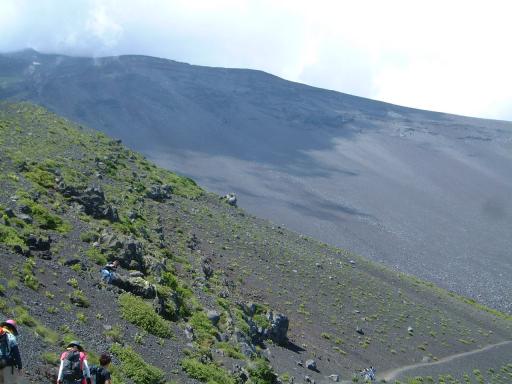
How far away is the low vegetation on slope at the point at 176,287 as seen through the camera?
1412 cm

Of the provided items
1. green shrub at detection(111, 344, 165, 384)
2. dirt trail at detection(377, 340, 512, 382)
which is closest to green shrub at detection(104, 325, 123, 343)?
green shrub at detection(111, 344, 165, 384)

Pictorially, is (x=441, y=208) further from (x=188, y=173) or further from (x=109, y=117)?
(x=109, y=117)

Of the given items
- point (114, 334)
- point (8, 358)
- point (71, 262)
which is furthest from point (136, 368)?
point (71, 262)

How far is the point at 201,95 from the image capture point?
529 ft

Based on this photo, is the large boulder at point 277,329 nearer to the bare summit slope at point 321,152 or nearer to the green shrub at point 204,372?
the green shrub at point 204,372

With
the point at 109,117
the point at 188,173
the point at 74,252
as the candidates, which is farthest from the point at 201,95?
the point at 74,252

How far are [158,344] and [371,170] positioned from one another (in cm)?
11823

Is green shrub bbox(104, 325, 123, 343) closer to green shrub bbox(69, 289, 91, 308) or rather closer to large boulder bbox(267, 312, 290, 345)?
green shrub bbox(69, 289, 91, 308)

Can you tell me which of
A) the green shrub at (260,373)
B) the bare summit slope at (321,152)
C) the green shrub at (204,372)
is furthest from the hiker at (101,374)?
the bare summit slope at (321,152)

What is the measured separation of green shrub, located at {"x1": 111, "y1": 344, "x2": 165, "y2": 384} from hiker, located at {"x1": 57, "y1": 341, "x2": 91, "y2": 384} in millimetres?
3660

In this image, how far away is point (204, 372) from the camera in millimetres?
14516

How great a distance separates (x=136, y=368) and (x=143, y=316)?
316 centimetres

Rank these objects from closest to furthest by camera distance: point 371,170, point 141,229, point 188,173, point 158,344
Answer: point 158,344
point 141,229
point 188,173
point 371,170

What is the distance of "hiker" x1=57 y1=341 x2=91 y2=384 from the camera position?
853cm
